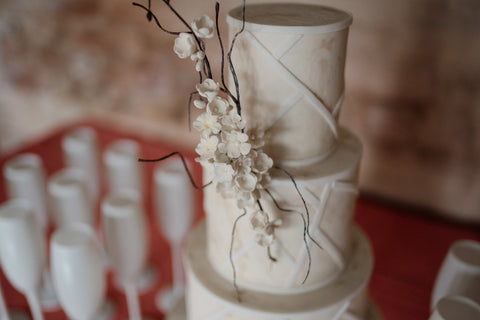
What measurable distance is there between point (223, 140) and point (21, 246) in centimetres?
66

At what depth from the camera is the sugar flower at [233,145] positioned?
606 millimetres

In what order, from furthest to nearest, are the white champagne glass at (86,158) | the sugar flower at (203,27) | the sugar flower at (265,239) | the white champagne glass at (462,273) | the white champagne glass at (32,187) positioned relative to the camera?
the white champagne glass at (86,158) → the white champagne glass at (32,187) → the white champagne glass at (462,273) → the sugar flower at (265,239) → the sugar flower at (203,27)

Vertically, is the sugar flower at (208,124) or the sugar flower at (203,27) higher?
the sugar flower at (203,27)

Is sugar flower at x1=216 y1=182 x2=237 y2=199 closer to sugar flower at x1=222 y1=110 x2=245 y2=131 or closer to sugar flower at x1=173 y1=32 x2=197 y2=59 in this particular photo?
sugar flower at x1=222 y1=110 x2=245 y2=131

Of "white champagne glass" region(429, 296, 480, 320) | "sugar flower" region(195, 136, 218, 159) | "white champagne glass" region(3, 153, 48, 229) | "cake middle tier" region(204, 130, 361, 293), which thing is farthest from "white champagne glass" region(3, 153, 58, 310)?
"white champagne glass" region(429, 296, 480, 320)

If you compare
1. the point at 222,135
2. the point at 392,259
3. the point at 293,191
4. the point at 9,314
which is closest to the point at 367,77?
the point at 392,259

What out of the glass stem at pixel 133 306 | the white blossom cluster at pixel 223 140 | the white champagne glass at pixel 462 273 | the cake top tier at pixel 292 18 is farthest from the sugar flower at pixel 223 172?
the glass stem at pixel 133 306

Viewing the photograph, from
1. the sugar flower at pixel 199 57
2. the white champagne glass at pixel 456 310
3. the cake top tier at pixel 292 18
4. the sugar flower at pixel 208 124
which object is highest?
the cake top tier at pixel 292 18

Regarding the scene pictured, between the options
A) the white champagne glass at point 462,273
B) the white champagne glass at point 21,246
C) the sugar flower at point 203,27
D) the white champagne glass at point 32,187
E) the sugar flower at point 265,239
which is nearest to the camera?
the sugar flower at point 203,27

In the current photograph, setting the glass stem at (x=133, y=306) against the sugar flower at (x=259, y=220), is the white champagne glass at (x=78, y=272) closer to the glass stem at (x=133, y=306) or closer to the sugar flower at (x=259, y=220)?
the glass stem at (x=133, y=306)

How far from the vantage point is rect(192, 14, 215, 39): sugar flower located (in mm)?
577

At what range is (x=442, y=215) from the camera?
62.2 inches

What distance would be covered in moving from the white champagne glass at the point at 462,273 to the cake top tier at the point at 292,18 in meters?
0.54

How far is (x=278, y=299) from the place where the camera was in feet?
2.52
